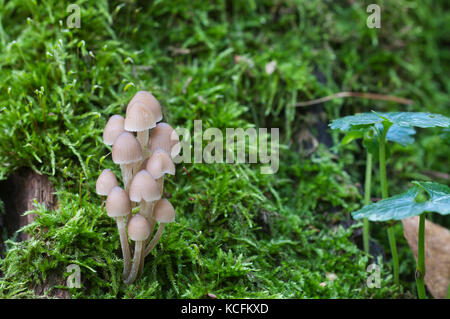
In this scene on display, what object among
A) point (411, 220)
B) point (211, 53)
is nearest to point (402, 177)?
point (411, 220)

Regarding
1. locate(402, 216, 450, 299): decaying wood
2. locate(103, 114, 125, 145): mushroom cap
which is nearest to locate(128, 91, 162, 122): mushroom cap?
locate(103, 114, 125, 145): mushroom cap

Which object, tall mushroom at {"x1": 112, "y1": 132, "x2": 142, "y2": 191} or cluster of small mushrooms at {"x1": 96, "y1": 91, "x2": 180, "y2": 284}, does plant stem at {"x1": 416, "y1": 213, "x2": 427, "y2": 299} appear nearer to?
cluster of small mushrooms at {"x1": 96, "y1": 91, "x2": 180, "y2": 284}

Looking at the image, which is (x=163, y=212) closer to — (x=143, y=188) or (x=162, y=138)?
(x=143, y=188)

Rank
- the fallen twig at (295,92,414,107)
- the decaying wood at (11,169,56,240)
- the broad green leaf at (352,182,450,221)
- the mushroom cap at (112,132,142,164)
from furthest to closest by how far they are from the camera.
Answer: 1. the fallen twig at (295,92,414,107)
2. the decaying wood at (11,169,56,240)
3. the mushroom cap at (112,132,142,164)
4. the broad green leaf at (352,182,450,221)

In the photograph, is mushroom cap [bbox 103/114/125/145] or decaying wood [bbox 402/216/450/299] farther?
decaying wood [bbox 402/216/450/299]

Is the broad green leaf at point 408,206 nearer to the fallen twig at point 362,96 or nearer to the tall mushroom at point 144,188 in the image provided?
the tall mushroom at point 144,188

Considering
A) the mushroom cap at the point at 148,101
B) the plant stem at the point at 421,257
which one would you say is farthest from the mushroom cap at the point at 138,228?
the plant stem at the point at 421,257

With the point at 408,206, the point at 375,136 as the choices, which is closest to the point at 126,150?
the point at 408,206
